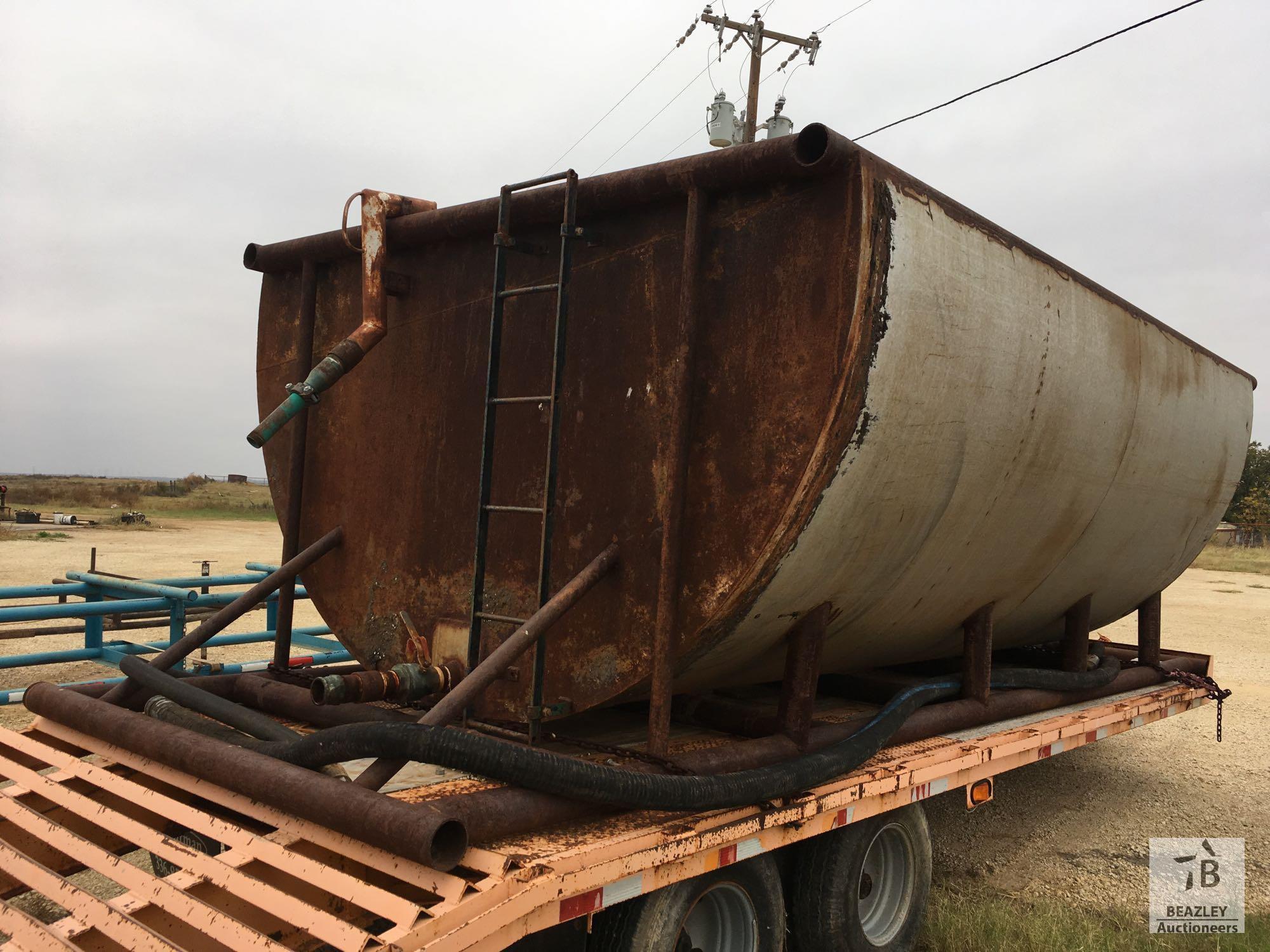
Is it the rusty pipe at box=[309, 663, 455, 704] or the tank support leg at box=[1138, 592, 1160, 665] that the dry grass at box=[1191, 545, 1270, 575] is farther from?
the rusty pipe at box=[309, 663, 455, 704]

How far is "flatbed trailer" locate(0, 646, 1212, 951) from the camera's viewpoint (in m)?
2.42

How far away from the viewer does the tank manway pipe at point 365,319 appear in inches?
149

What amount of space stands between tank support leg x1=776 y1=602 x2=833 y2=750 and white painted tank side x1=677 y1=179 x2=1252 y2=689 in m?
0.09

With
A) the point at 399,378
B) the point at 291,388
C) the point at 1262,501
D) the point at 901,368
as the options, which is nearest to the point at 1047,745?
the point at 901,368

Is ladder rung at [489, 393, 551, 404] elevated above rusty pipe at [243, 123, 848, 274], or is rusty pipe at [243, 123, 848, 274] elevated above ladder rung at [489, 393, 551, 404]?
rusty pipe at [243, 123, 848, 274]

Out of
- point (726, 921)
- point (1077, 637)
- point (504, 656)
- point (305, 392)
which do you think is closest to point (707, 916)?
point (726, 921)

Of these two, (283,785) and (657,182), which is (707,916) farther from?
(657,182)

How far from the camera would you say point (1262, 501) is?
43.3 meters

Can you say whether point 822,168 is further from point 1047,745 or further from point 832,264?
point 1047,745

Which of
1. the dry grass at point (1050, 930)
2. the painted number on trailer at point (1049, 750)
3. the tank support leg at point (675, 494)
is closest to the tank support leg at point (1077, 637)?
the painted number on trailer at point (1049, 750)

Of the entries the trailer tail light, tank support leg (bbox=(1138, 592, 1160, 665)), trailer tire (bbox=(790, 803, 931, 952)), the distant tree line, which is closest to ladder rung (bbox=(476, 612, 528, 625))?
trailer tire (bbox=(790, 803, 931, 952))

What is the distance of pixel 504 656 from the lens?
3166mm

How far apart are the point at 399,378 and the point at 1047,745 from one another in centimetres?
366

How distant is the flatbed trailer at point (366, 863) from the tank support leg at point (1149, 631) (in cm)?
325
